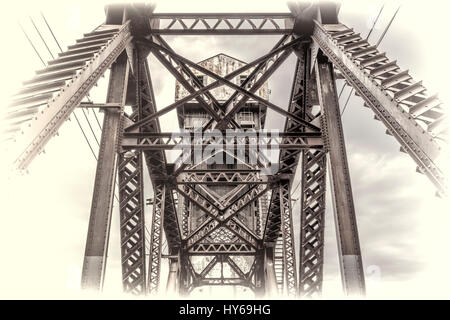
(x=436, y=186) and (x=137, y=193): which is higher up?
(x=137, y=193)

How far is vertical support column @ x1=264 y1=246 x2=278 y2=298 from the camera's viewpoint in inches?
676

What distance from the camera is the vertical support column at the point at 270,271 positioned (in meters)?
17.2

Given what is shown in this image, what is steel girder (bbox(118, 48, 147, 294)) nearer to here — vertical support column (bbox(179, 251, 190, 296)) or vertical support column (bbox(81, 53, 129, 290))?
vertical support column (bbox(81, 53, 129, 290))

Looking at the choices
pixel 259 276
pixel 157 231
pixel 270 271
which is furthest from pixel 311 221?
pixel 259 276

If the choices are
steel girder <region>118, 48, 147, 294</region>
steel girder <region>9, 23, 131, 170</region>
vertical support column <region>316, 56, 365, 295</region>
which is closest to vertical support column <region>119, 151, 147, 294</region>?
steel girder <region>118, 48, 147, 294</region>

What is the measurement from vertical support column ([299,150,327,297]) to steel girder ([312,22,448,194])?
2819 mm

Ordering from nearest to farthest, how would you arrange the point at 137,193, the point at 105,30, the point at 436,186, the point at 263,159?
the point at 436,186 < the point at 105,30 < the point at 137,193 < the point at 263,159

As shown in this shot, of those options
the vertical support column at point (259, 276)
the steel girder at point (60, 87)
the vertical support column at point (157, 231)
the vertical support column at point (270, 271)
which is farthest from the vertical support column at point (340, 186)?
the vertical support column at point (259, 276)

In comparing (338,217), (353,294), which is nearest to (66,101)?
(338,217)

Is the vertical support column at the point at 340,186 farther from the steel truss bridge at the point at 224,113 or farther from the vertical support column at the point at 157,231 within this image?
the vertical support column at the point at 157,231
